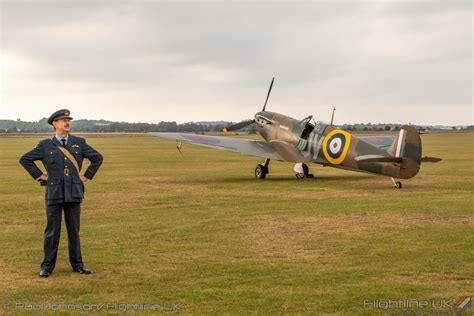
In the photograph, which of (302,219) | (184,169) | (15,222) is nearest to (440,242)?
(302,219)

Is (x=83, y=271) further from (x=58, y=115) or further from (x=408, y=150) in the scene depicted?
(x=408, y=150)

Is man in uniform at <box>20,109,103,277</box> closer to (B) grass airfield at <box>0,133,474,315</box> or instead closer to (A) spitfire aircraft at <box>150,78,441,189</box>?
(B) grass airfield at <box>0,133,474,315</box>

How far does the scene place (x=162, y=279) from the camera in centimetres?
734

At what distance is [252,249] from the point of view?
29.9 ft

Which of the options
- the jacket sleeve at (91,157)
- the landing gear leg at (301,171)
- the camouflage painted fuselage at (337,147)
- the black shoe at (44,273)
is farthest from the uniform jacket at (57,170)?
the landing gear leg at (301,171)

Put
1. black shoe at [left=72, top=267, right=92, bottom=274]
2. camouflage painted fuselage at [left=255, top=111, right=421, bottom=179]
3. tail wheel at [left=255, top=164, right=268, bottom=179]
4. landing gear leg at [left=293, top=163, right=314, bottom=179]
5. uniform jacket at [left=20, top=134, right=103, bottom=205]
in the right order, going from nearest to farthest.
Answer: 1. uniform jacket at [left=20, top=134, right=103, bottom=205]
2. black shoe at [left=72, top=267, right=92, bottom=274]
3. camouflage painted fuselage at [left=255, top=111, right=421, bottom=179]
4. tail wheel at [left=255, top=164, right=268, bottom=179]
5. landing gear leg at [left=293, top=163, right=314, bottom=179]

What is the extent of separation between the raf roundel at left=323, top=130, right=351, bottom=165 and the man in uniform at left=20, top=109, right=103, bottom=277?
41.0 ft

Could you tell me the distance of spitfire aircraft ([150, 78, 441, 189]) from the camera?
17234 mm

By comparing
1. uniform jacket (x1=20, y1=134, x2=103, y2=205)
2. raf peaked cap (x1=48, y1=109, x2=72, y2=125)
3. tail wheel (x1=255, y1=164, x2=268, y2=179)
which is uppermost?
raf peaked cap (x1=48, y1=109, x2=72, y2=125)

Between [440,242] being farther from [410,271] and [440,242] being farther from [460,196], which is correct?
[460,196]

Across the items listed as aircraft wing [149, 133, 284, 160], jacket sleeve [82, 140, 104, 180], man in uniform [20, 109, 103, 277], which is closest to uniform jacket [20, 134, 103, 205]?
man in uniform [20, 109, 103, 277]

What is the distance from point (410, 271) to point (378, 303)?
5.19 ft

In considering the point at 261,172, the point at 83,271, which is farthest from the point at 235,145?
the point at 83,271

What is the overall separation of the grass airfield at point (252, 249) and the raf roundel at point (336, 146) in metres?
1.91
